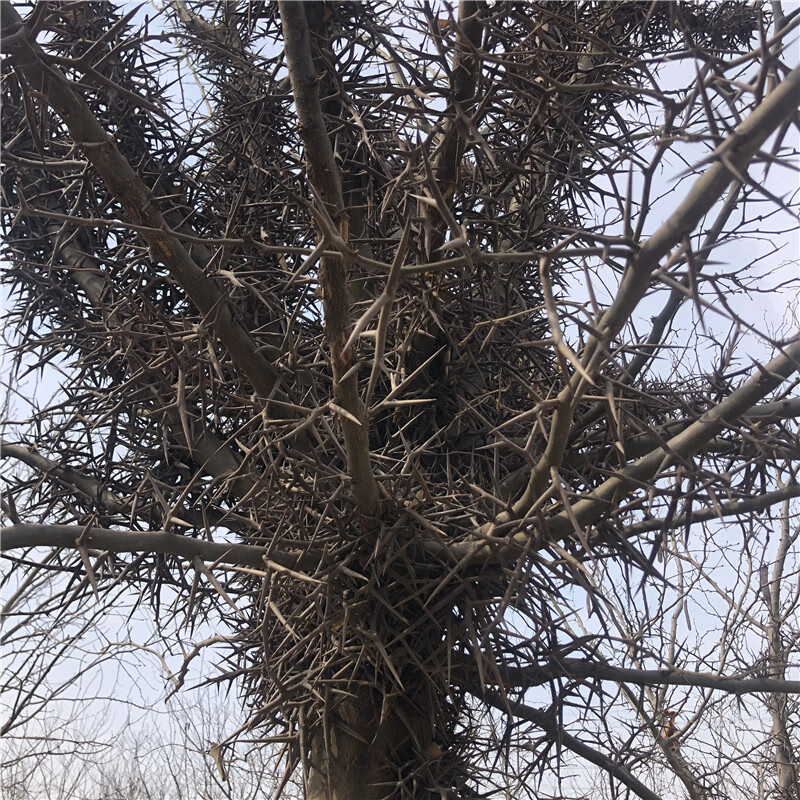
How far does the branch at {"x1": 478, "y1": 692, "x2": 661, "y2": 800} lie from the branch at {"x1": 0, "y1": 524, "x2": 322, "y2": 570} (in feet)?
2.20

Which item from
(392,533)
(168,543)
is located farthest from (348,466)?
(168,543)

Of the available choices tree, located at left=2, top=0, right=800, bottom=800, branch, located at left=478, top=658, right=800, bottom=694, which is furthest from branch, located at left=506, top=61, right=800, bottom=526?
branch, located at left=478, top=658, right=800, bottom=694

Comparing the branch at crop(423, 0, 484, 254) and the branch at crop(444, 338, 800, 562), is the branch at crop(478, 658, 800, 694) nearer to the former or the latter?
the branch at crop(444, 338, 800, 562)

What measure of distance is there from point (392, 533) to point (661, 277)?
0.87m

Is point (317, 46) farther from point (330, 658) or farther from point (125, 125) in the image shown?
point (330, 658)

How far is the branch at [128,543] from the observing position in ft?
3.74

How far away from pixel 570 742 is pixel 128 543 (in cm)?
130

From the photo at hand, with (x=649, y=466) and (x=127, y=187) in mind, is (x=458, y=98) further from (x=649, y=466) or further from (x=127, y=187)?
(x=649, y=466)

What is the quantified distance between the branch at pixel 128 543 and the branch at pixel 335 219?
245mm

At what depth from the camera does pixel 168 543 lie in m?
1.26

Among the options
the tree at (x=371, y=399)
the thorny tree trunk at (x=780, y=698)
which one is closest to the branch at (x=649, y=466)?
the tree at (x=371, y=399)

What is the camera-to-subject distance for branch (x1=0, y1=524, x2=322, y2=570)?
1.14 metres

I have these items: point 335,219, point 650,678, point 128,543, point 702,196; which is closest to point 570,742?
point 650,678

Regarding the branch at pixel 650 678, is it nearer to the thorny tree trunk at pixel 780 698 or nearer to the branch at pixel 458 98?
the thorny tree trunk at pixel 780 698
